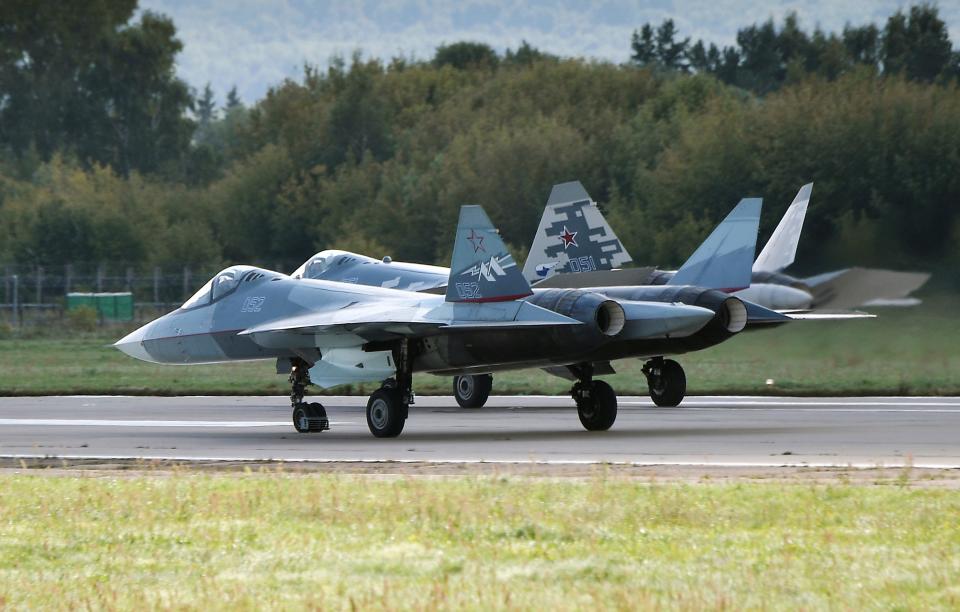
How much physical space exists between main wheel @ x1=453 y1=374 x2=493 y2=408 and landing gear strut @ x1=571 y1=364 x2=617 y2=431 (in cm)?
606

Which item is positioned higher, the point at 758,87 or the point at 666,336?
the point at 758,87

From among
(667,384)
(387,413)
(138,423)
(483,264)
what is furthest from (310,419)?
(667,384)

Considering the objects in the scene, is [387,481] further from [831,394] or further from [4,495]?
[831,394]

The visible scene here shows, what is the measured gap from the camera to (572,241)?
83.8 ft

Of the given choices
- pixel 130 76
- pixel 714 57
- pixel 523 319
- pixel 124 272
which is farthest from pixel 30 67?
pixel 523 319

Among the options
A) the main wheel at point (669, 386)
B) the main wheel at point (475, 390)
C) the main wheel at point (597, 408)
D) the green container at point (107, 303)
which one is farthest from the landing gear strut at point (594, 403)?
the green container at point (107, 303)

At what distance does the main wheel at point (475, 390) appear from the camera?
26.2 metres

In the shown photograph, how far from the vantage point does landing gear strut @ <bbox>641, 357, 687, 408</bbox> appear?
25.0 m

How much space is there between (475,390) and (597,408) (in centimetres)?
654

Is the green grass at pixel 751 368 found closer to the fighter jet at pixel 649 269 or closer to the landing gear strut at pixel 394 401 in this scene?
the fighter jet at pixel 649 269

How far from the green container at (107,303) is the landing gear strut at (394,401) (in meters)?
38.4

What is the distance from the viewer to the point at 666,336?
18.7 m

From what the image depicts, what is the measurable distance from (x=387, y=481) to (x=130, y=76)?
91.5m

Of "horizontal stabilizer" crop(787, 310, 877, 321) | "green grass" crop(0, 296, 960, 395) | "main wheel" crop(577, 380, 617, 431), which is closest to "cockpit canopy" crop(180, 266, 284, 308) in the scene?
"main wheel" crop(577, 380, 617, 431)
